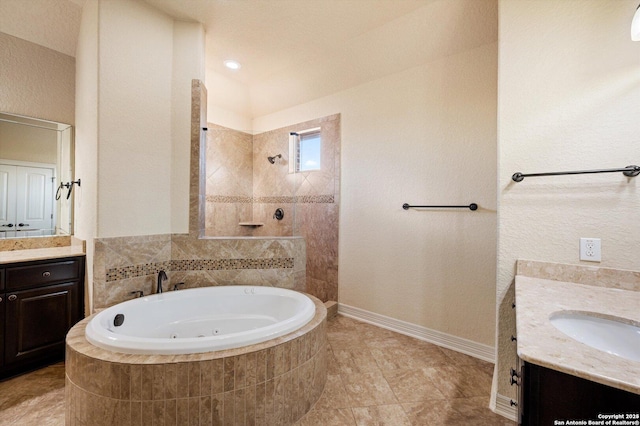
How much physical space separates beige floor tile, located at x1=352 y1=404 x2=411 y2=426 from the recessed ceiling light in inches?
129

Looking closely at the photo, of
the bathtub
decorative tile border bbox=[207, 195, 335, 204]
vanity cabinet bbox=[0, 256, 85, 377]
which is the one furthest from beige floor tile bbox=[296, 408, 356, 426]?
decorative tile border bbox=[207, 195, 335, 204]

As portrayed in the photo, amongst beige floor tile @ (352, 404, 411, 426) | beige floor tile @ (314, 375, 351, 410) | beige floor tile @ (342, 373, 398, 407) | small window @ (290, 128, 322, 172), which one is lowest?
beige floor tile @ (352, 404, 411, 426)

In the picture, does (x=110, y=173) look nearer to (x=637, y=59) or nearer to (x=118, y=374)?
(x=118, y=374)

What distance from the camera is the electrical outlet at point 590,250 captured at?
1335 millimetres

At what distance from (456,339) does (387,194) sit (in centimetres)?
147

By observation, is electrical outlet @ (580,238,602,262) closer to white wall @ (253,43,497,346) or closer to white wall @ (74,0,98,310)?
white wall @ (253,43,497,346)

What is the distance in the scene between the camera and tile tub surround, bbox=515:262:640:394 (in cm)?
65

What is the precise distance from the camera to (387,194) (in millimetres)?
2844

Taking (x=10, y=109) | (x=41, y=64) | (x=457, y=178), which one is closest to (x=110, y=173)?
(x=10, y=109)

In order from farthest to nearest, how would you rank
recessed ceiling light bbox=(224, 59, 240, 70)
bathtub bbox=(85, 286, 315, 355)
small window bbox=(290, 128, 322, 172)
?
small window bbox=(290, 128, 322, 172), recessed ceiling light bbox=(224, 59, 240, 70), bathtub bbox=(85, 286, 315, 355)

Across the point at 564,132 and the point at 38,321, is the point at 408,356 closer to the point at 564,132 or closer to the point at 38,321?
the point at 564,132

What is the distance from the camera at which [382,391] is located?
71.7 inches

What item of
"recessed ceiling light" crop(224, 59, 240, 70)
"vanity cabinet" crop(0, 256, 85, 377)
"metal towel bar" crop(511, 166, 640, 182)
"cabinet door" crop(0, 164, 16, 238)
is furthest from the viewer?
"recessed ceiling light" crop(224, 59, 240, 70)

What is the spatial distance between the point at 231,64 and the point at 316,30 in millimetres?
1080
